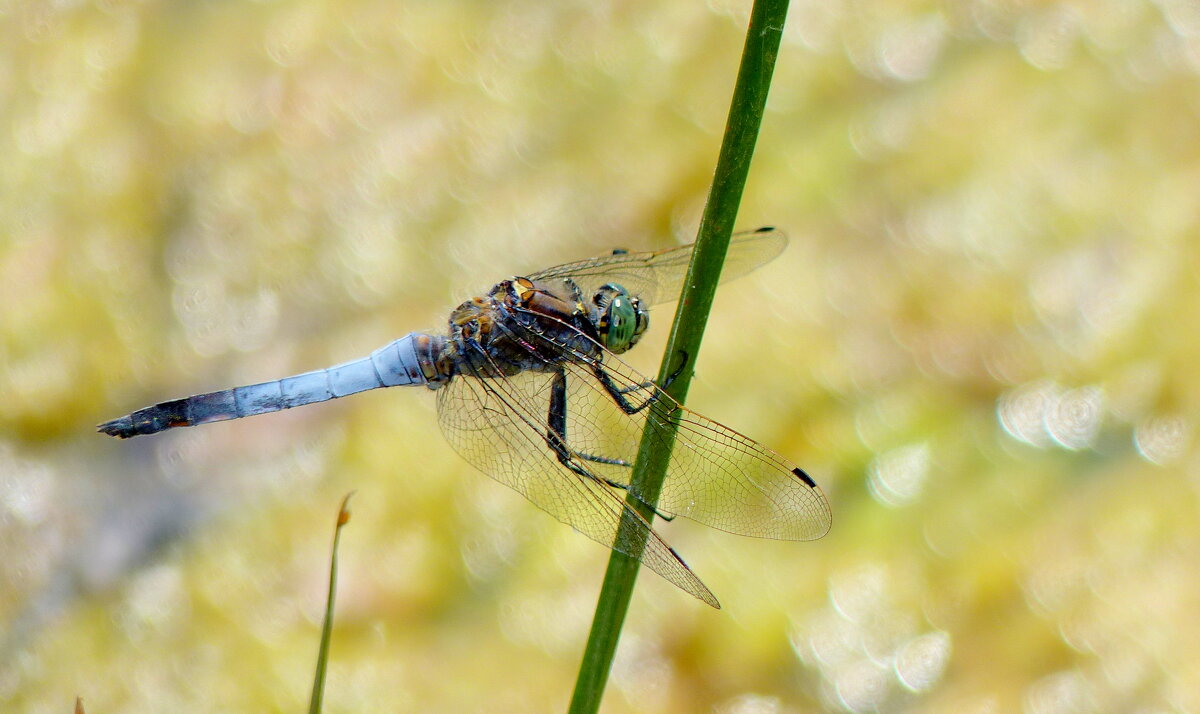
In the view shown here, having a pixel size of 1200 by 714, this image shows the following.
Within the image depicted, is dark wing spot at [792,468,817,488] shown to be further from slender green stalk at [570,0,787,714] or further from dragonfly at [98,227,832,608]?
slender green stalk at [570,0,787,714]

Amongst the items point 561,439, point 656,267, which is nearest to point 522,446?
point 561,439

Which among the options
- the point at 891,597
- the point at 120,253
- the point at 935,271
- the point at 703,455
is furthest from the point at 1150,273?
the point at 120,253

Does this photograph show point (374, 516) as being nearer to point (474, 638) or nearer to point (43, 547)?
point (474, 638)

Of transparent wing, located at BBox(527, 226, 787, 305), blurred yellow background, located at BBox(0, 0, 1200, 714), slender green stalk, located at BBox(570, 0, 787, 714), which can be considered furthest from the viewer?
blurred yellow background, located at BBox(0, 0, 1200, 714)

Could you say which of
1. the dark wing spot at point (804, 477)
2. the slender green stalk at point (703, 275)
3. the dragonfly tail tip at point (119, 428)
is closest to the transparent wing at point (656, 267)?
the dark wing spot at point (804, 477)

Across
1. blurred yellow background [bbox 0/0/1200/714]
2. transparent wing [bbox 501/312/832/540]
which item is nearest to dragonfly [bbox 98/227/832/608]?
transparent wing [bbox 501/312/832/540]

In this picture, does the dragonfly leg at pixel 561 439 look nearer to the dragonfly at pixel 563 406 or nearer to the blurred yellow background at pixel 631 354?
the dragonfly at pixel 563 406
